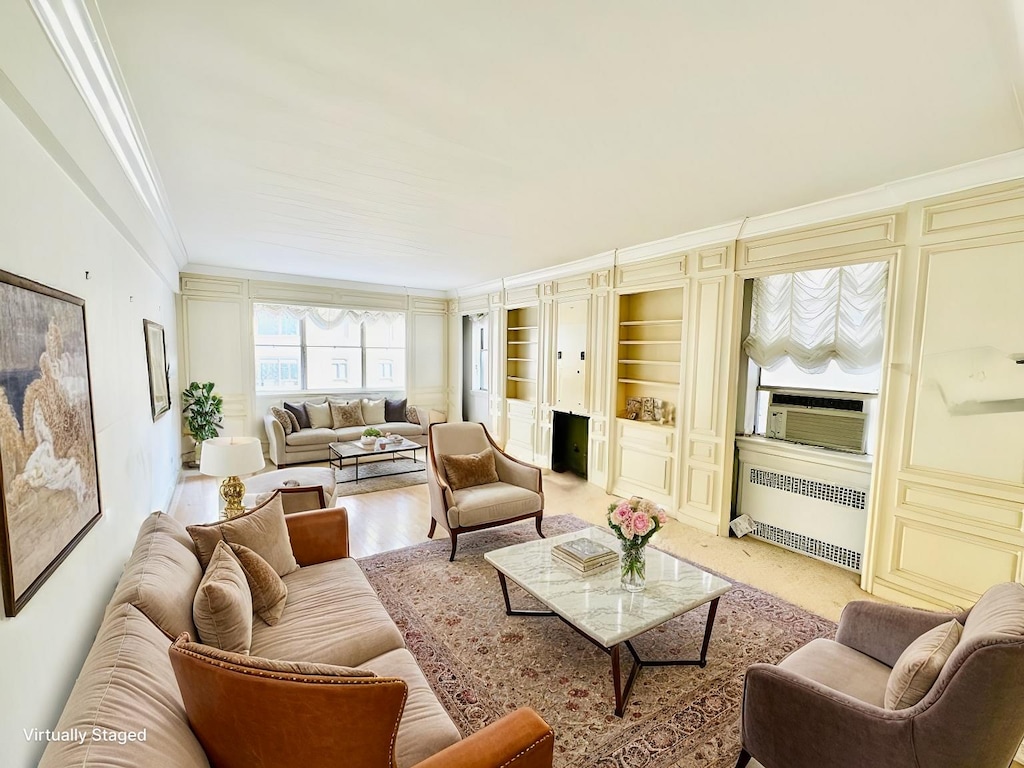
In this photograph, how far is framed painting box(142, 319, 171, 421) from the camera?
3252mm

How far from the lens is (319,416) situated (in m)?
6.45

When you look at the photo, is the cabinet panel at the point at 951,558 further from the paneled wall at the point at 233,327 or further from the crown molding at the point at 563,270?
the paneled wall at the point at 233,327

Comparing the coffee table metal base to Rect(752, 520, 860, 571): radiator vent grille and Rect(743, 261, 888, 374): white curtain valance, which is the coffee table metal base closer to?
Rect(752, 520, 860, 571): radiator vent grille

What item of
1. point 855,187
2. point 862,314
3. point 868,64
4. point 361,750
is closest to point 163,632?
point 361,750

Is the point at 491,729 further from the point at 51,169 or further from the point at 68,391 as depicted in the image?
the point at 51,169

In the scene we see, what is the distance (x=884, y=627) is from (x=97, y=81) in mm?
3557

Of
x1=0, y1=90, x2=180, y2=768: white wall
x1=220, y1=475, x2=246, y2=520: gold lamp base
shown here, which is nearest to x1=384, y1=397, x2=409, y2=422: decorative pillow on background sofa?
x1=0, y1=90, x2=180, y2=768: white wall

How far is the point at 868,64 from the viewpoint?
1.60m

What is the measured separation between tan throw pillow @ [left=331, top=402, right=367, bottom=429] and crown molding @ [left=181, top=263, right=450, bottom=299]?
72.8 inches

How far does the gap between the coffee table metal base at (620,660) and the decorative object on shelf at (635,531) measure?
0.95ft

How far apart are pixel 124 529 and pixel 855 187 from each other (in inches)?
178

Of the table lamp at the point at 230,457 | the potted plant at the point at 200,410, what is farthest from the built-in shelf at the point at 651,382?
the potted plant at the point at 200,410

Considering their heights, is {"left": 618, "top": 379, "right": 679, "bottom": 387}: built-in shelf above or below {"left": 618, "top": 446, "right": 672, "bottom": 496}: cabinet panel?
above

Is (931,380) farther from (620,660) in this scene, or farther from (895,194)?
(620,660)
